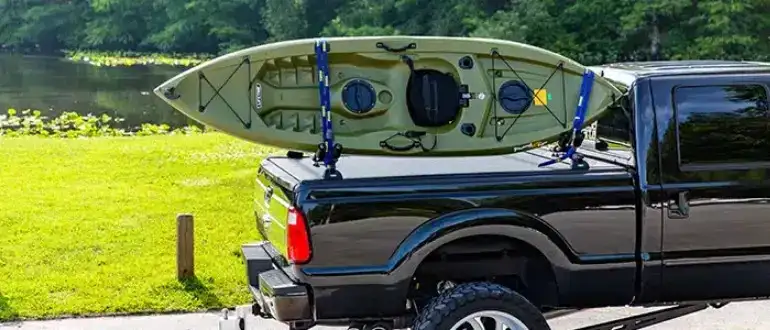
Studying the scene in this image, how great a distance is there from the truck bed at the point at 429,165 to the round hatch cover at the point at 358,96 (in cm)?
33

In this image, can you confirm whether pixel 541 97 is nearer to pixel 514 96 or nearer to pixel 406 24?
pixel 514 96

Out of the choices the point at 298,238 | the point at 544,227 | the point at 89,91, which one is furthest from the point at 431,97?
the point at 89,91

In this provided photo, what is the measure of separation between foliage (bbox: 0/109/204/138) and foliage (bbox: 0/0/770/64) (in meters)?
18.5

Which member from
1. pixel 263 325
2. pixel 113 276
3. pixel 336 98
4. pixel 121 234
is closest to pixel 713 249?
pixel 336 98

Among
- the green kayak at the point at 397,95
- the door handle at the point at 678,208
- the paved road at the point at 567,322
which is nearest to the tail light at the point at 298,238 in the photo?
the green kayak at the point at 397,95

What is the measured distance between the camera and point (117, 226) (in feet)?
30.7

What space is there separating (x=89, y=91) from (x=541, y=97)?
3080 cm

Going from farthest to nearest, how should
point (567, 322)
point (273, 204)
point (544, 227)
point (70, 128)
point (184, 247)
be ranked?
point (70, 128) < point (184, 247) < point (567, 322) < point (273, 204) < point (544, 227)

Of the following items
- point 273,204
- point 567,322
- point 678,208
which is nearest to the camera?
point 678,208

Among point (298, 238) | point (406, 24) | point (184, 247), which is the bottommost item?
point (184, 247)

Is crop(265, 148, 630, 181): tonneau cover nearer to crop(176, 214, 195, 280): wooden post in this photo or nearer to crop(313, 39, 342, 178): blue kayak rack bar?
crop(313, 39, 342, 178): blue kayak rack bar

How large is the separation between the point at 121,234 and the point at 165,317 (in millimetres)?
2701

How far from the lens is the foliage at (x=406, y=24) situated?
117ft

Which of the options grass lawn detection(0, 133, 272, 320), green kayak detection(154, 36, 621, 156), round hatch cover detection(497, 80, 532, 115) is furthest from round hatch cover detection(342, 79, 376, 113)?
grass lawn detection(0, 133, 272, 320)
